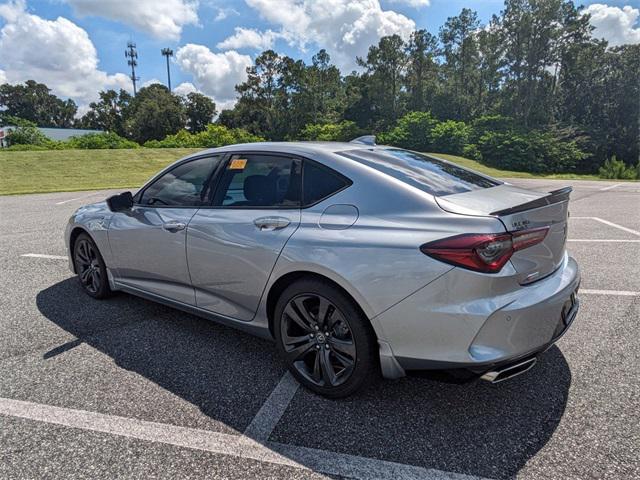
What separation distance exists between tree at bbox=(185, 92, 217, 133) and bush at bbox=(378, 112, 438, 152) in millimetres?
37394

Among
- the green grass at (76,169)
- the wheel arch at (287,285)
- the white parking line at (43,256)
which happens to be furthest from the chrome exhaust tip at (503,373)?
the green grass at (76,169)

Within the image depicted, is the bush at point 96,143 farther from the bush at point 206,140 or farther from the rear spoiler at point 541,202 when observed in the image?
the rear spoiler at point 541,202

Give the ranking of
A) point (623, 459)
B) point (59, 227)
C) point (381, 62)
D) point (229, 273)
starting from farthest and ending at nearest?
point (381, 62)
point (59, 227)
point (229, 273)
point (623, 459)

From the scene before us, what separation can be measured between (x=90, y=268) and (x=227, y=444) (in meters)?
2.87

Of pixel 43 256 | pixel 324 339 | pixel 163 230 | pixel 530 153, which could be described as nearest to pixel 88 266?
pixel 163 230

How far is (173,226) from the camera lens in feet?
10.7

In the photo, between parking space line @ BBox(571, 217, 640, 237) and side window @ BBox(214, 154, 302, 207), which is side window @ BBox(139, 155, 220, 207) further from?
parking space line @ BBox(571, 217, 640, 237)

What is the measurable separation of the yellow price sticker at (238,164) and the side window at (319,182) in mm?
588

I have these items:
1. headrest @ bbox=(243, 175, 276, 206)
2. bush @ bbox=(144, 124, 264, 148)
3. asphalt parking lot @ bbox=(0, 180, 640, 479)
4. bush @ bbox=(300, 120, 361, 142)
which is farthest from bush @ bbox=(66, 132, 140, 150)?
headrest @ bbox=(243, 175, 276, 206)

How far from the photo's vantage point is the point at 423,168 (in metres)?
3.00

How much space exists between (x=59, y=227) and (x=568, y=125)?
155ft

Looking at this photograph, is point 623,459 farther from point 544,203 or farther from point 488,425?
point 544,203

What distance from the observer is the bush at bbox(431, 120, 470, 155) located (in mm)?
40875

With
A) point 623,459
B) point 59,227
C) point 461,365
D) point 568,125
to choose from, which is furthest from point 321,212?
point 568,125
